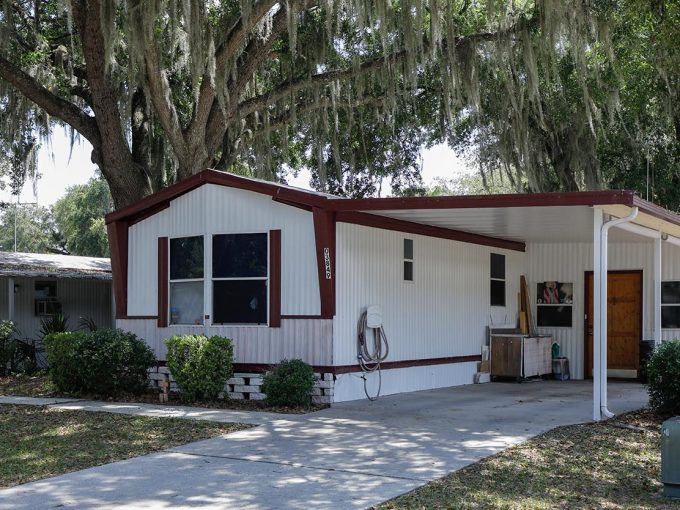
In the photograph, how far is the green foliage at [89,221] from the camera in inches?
2087

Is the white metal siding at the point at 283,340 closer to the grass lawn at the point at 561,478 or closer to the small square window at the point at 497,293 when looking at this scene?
the grass lawn at the point at 561,478

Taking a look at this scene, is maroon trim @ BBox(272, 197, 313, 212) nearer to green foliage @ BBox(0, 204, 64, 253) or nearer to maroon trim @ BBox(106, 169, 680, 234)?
maroon trim @ BBox(106, 169, 680, 234)

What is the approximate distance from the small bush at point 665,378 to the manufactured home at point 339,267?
758mm

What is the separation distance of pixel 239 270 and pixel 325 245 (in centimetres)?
156

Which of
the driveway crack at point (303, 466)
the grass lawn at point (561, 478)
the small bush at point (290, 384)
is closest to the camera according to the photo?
Result: the grass lawn at point (561, 478)

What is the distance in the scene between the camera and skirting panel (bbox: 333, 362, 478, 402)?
13.1 meters

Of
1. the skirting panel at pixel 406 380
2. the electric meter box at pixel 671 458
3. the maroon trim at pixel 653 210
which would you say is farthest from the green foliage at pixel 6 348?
the electric meter box at pixel 671 458

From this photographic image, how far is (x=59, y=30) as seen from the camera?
754 inches

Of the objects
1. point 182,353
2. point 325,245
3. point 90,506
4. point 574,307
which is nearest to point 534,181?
point 574,307

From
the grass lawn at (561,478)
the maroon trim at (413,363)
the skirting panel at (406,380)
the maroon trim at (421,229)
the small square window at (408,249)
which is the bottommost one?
the grass lawn at (561,478)

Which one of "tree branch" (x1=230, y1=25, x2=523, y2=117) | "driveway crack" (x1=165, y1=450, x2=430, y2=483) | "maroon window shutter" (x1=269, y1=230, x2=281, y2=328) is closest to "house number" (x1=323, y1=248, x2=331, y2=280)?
"maroon window shutter" (x1=269, y1=230, x2=281, y2=328)

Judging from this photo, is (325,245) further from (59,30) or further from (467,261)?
(59,30)

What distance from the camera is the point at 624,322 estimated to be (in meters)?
17.9

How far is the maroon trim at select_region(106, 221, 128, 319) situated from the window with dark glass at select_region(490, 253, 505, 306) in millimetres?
7084
